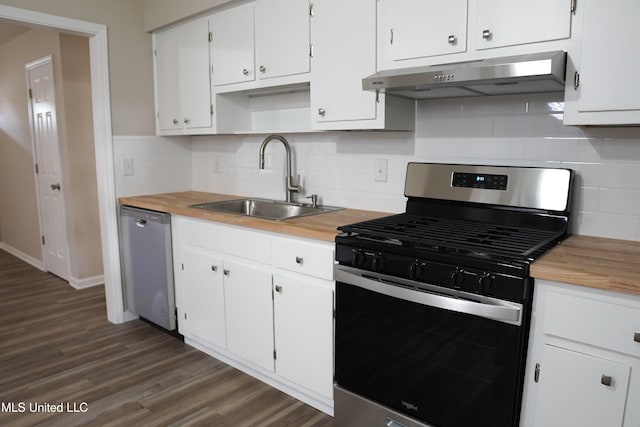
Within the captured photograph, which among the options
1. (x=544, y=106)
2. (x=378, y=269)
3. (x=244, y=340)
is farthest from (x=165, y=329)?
(x=544, y=106)

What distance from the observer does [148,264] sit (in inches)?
121

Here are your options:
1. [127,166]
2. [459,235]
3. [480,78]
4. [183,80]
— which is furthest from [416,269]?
[127,166]

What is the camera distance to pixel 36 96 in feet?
14.4

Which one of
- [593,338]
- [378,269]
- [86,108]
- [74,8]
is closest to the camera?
[593,338]

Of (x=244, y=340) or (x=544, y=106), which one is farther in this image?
(x=244, y=340)

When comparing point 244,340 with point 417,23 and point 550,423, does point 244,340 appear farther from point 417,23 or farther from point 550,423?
point 417,23

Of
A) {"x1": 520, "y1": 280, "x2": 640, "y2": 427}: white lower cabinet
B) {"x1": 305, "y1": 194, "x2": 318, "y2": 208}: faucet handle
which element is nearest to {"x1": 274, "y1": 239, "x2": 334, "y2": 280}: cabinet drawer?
{"x1": 305, "y1": 194, "x2": 318, "y2": 208}: faucet handle

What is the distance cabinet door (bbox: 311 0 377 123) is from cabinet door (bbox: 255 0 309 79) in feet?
0.30

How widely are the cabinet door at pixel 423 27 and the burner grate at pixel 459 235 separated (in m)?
0.72

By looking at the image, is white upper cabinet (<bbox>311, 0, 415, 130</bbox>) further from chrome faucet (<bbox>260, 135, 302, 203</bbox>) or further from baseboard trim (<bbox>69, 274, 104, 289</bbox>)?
baseboard trim (<bbox>69, 274, 104, 289</bbox>)

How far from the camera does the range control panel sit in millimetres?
2020

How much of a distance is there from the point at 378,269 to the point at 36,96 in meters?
4.10

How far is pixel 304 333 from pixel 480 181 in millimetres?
1064

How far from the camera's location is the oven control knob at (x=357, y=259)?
185 centimetres
